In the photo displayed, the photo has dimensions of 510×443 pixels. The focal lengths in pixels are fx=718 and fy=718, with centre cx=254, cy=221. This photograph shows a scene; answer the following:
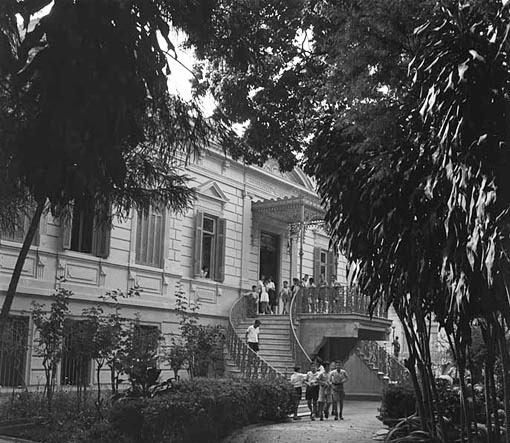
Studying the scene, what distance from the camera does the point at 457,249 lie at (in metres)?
6.54

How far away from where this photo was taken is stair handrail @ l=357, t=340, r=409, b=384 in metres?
26.7

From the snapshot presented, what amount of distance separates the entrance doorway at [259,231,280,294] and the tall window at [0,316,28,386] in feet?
40.3

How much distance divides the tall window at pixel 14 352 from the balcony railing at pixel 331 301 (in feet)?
32.9

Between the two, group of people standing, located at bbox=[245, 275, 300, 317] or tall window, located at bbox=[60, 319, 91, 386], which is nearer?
tall window, located at bbox=[60, 319, 91, 386]

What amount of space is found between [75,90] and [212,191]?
614 inches

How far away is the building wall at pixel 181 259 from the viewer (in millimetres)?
18156

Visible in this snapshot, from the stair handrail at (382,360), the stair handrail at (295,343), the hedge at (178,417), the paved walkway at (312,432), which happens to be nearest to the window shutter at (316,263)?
the stair handrail at (382,360)

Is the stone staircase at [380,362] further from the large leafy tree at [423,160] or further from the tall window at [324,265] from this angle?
the large leafy tree at [423,160]

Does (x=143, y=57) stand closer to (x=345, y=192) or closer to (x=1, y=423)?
(x=345, y=192)

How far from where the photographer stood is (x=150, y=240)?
72.4ft

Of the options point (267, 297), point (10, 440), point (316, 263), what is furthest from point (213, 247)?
point (10, 440)

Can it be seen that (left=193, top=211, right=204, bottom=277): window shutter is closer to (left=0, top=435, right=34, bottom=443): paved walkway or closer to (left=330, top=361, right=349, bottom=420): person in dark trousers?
(left=330, top=361, right=349, bottom=420): person in dark trousers

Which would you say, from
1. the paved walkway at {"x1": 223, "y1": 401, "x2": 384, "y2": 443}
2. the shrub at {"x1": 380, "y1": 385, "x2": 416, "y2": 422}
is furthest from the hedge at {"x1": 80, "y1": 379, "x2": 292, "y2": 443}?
the shrub at {"x1": 380, "y1": 385, "x2": 416, "y2": 422}

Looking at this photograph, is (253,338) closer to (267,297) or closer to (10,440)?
(267,297)
